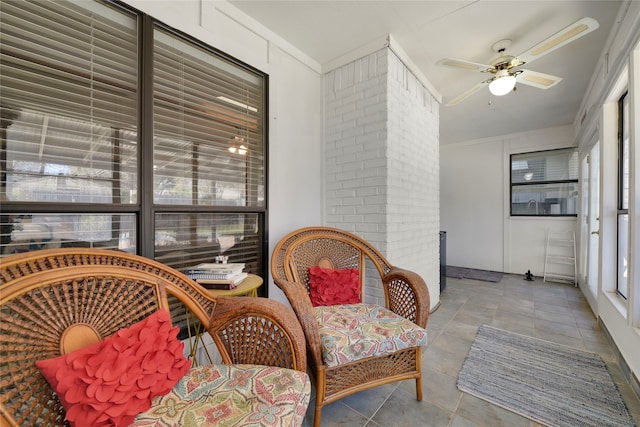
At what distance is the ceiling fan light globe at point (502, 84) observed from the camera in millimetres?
2061

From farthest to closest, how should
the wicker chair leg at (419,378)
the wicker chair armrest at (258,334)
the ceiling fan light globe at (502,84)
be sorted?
the ceiling fan light globe at (502,84), the wicker chair leg at (419,378), the wicker chair armrest at (258,334)

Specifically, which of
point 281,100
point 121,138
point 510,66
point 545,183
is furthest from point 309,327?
point 545,183

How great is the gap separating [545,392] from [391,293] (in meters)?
1.07

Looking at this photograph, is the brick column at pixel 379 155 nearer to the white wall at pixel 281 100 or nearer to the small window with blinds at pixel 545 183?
the white wall at pixel 281 100

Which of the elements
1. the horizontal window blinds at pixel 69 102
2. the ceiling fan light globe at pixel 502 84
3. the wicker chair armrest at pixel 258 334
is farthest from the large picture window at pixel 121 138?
the ceiling fan light globe at pixel 502 84

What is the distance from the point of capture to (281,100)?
224cm

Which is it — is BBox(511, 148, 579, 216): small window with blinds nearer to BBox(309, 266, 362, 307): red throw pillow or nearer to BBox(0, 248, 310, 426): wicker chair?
BBox(309, 266, 362, 307): red throw pillow

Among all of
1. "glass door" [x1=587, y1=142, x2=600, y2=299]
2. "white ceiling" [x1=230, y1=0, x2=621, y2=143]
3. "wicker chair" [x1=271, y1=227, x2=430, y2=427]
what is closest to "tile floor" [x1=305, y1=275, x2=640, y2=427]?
"wicker chair" [x1=271, y1=227, x2=430, y2=427]

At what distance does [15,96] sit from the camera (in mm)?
1128

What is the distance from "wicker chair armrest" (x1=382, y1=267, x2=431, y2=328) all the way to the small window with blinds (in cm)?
419

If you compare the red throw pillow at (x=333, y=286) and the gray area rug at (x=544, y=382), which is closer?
the gray area rug at (x=544, y=382)

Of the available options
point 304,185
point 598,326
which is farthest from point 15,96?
point 598,326

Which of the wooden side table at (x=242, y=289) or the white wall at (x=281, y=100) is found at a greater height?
the white wall at (x=281, y=100)

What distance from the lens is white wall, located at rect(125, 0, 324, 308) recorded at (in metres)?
1.72
